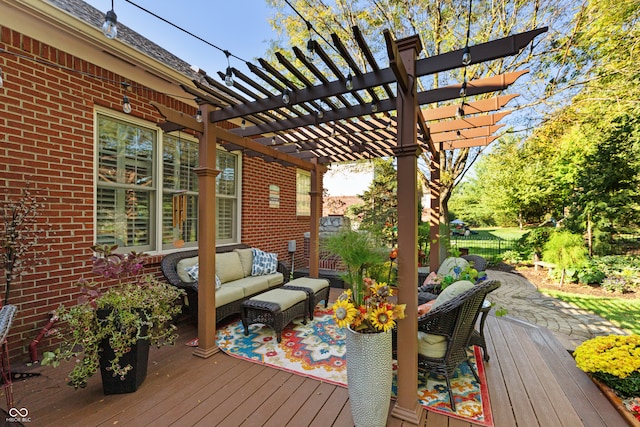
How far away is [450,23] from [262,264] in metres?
6.52

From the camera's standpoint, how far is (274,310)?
331 cm

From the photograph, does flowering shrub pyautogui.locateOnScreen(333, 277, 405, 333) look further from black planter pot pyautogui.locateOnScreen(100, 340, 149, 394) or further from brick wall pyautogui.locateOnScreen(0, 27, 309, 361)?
brick wall pyautogui.locateOnScreen(0, 27, 309, 361)

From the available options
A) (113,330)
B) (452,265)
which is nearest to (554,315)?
(452,265)

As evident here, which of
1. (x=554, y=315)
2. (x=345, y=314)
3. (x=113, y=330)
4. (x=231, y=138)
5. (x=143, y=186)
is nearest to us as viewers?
(x=345, y=314)

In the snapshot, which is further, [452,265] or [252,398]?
[452,265]

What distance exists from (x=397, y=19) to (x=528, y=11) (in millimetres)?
2595

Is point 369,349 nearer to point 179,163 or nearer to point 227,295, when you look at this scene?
point 227,295

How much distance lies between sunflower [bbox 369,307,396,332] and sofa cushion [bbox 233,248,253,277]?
328 centimetres

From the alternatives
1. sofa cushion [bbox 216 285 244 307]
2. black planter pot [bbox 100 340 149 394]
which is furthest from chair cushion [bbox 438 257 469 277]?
black planter pot [bbox 100 340 149 394]

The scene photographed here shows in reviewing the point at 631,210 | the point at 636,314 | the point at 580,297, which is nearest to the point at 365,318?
the point at 636,314

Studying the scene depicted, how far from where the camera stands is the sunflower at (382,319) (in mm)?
1968

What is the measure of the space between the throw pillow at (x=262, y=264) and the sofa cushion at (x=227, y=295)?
0.85 metres

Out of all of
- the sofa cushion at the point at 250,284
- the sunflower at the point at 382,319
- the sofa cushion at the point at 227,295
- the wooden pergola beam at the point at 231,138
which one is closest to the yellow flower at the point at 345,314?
the sunflower at the point at 382,319

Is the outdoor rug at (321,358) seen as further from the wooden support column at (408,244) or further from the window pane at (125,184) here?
the window pane at (125,184)
